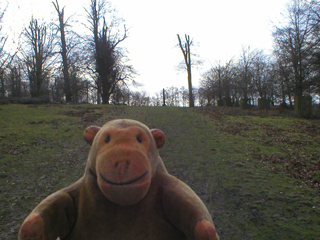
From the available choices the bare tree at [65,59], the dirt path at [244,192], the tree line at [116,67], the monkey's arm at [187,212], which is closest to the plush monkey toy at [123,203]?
the monkey's arm at [187,212]

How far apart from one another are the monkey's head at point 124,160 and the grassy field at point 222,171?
2.72 meters

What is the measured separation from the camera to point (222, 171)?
644cm

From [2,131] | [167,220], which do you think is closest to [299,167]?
[167,220]

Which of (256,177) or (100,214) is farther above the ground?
(100,214)

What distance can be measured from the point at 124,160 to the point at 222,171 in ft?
17.7

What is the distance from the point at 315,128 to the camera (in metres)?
12.9

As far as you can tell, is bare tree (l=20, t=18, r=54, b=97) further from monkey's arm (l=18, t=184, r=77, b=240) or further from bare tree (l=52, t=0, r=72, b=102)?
monkey's arm (l=18, t=184, r=77, b=240)

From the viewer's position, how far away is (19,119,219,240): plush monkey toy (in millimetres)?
1529

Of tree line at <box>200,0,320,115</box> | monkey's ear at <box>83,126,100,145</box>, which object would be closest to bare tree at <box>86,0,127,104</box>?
tree line at <box>200,0,320,115</box>

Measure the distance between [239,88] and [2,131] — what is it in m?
29.6

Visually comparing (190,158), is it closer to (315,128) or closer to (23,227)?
(23,227)

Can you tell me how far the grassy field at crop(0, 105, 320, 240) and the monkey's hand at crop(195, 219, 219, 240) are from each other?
96.5 inches

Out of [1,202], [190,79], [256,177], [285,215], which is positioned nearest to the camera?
[285,215]

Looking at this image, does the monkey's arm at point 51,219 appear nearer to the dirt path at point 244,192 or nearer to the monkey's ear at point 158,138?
the monkey's ear at point 158,138
